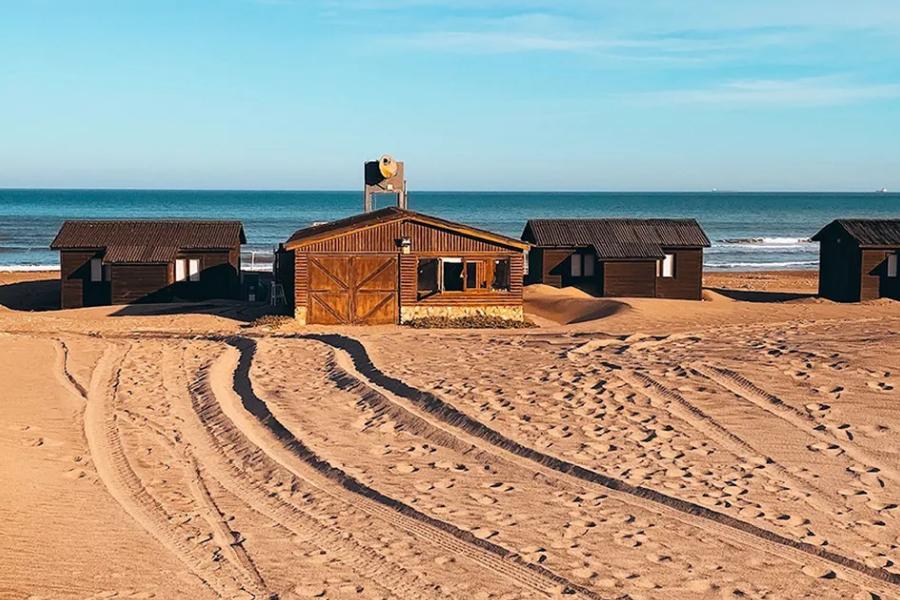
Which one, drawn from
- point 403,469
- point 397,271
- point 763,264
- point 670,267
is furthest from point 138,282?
point 763,264

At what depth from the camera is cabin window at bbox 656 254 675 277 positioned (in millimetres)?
37656

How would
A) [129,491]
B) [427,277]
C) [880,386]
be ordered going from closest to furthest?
[129,491], [880,386], [427,277]

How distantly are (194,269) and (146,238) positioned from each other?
6.22 ft

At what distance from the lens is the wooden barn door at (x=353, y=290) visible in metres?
29.0

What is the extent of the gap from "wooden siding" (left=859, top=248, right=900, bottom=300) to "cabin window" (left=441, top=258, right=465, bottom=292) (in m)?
14.0

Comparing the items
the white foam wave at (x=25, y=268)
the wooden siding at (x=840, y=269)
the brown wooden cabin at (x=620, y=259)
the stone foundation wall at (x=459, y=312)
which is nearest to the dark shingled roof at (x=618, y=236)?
the brown wooden cabin at (x=620, y=259)

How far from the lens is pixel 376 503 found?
11742 millimetres

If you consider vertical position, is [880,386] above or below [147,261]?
below

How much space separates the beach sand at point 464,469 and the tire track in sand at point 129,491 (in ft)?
0.15

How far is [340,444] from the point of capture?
564 inches

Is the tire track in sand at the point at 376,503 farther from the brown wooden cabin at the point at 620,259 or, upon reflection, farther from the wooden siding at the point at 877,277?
the wooden siding at the point at 877,277

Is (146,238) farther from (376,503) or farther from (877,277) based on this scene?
(376,503)

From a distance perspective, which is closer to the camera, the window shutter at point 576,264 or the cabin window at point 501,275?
the cabin window at point 501,275

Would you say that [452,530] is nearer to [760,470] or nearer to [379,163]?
[760,470]
